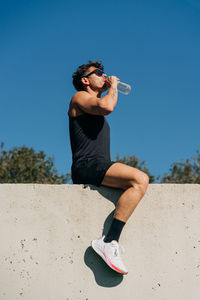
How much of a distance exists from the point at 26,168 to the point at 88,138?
21.3 m

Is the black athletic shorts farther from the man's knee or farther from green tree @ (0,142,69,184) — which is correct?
green tree @ (0,142,69,184)

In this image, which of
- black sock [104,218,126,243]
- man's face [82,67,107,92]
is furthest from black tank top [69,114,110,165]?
black sock [104,218,126,243]

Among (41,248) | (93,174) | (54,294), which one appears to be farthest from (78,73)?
(54,294)

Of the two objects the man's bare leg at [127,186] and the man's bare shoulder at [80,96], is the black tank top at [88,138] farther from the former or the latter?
the man's bare leg at [127,186]

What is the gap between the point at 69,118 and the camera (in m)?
3.66

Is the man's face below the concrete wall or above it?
above

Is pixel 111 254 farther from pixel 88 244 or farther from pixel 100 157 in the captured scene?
pixel 100 157

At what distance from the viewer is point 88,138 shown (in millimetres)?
3484

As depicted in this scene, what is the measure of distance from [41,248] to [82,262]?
1.22ft

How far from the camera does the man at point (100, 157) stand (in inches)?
123

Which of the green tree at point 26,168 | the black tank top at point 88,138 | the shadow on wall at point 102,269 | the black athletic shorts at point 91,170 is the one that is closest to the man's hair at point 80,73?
the black tank top at point 88,138

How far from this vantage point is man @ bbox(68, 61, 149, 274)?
3.13m

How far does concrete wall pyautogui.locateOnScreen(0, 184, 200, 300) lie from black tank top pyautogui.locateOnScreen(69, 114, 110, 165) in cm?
30

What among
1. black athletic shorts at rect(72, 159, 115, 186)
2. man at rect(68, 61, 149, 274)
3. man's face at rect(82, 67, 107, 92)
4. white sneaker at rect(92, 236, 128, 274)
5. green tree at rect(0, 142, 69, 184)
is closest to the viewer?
white sneaker at rect(92, 236, 128, 274)
